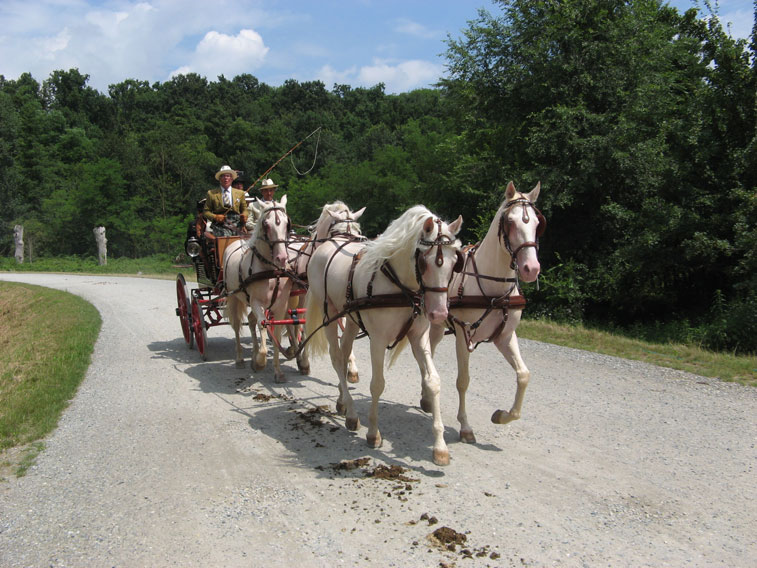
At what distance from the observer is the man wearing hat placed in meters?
9.04

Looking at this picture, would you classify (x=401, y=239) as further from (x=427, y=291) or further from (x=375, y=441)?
(x=375, y=441)

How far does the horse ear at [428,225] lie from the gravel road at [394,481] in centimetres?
194

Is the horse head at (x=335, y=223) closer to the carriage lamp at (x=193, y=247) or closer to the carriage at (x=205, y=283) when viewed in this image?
the carriage at (x=205, y=283)

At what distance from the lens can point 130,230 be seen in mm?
41562

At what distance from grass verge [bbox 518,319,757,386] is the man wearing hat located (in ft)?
18.8

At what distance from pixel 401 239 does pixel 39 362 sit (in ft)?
23.8

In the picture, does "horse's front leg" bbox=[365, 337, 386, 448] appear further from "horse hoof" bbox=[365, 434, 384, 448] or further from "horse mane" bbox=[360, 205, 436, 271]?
"horse mane" bbox=[360, 205, 436, 271]

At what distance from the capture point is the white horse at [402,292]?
14.5 feet

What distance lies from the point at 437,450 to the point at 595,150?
39.8ft

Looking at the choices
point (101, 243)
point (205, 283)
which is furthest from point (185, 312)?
point (101, 243)

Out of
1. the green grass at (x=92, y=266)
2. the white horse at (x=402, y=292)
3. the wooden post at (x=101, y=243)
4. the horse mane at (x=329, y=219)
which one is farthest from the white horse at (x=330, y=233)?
the wooden post at (x=101, y=243)

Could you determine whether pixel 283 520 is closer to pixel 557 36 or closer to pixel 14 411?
pixel 14 411

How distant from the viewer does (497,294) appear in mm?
5012

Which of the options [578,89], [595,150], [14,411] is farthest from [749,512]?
[578,89]
